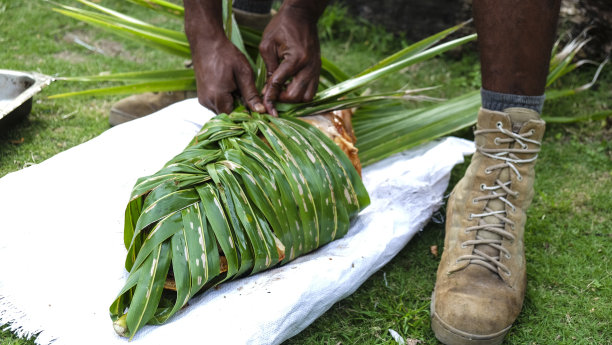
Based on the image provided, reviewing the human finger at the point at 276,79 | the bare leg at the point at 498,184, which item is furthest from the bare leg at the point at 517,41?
the human finger at the point at 276,79

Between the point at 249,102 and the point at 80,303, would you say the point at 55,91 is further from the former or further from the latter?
the point at 80,303

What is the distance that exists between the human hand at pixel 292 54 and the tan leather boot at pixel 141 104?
522mm

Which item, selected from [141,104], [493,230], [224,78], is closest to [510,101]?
[493,230]

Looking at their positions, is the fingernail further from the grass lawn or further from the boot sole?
the boot sole

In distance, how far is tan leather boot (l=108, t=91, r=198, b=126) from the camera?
239 cm

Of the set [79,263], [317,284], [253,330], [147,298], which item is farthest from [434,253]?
[79,263]

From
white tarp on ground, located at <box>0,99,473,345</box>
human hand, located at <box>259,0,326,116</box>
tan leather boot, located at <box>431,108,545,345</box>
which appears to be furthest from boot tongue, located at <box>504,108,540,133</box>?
human hand, located at <box>259,0,326,116</box>

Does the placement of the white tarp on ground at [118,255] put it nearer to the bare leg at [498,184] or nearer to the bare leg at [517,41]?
the bare leg at [498,184]

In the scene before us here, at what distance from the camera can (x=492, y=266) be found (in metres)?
1.61

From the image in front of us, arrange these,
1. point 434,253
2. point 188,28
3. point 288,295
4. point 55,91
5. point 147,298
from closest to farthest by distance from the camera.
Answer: point 147,298
point 288,295
point 434,253
point 188,28
point 55,91

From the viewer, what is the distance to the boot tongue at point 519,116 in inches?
62.6

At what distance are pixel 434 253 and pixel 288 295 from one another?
0.63m

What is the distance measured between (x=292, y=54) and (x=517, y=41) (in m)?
0.74

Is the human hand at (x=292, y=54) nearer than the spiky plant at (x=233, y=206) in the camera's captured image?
No
